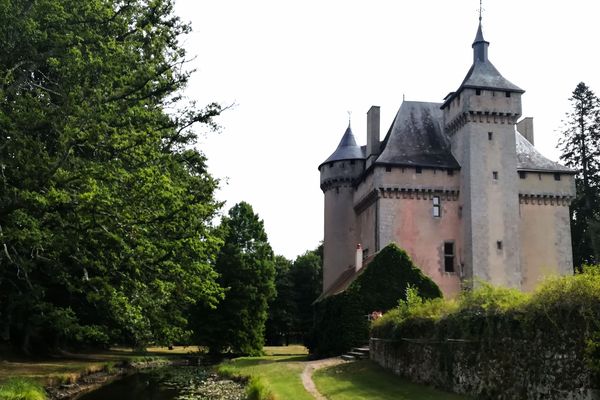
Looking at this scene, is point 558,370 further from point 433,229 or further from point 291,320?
point 291,320

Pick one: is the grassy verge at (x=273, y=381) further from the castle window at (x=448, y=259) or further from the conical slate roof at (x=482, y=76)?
the conical slate roof at (x=482, y=76)

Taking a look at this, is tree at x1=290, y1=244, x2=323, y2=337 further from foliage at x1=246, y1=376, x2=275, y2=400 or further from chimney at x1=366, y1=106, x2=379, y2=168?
foliage at x1=246, y1=376, x2=275, y2=400

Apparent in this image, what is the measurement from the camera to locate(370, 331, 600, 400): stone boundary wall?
11477 mm

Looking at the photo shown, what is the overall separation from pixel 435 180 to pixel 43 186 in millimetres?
24501

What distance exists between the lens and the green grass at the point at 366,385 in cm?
1598

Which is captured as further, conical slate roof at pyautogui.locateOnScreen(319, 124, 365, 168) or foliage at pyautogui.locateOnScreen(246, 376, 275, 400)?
conical slate roof at pyautogui.locateOnScreen(319, 124, 365, 168)

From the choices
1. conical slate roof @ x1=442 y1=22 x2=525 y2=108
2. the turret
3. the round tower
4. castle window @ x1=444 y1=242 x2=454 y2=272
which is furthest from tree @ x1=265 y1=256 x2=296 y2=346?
conical slate roof @ x1=442 y1=22 x2=525 y2=108

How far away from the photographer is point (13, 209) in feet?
51.1

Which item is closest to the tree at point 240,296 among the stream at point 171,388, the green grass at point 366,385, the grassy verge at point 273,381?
the stream at point 171,388

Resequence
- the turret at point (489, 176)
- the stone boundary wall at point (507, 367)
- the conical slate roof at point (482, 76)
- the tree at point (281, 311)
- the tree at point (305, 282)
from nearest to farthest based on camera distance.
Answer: the stone boundary wall at point (507, 367) < the turret at point (489, 176) < the conical slate roof at point (482, 76) < the tree at point (281, 311) < the tree at point (305, 282)

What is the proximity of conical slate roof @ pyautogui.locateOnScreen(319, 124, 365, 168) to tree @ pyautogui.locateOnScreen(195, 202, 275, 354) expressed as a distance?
8.19m

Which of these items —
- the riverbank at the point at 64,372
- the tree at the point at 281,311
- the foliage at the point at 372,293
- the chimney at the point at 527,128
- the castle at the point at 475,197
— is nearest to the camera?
the riverbank at the point at 64,372

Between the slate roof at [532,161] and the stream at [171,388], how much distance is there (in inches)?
856

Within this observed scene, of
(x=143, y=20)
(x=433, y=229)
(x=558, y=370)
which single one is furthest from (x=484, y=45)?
(x=558, y=370)
